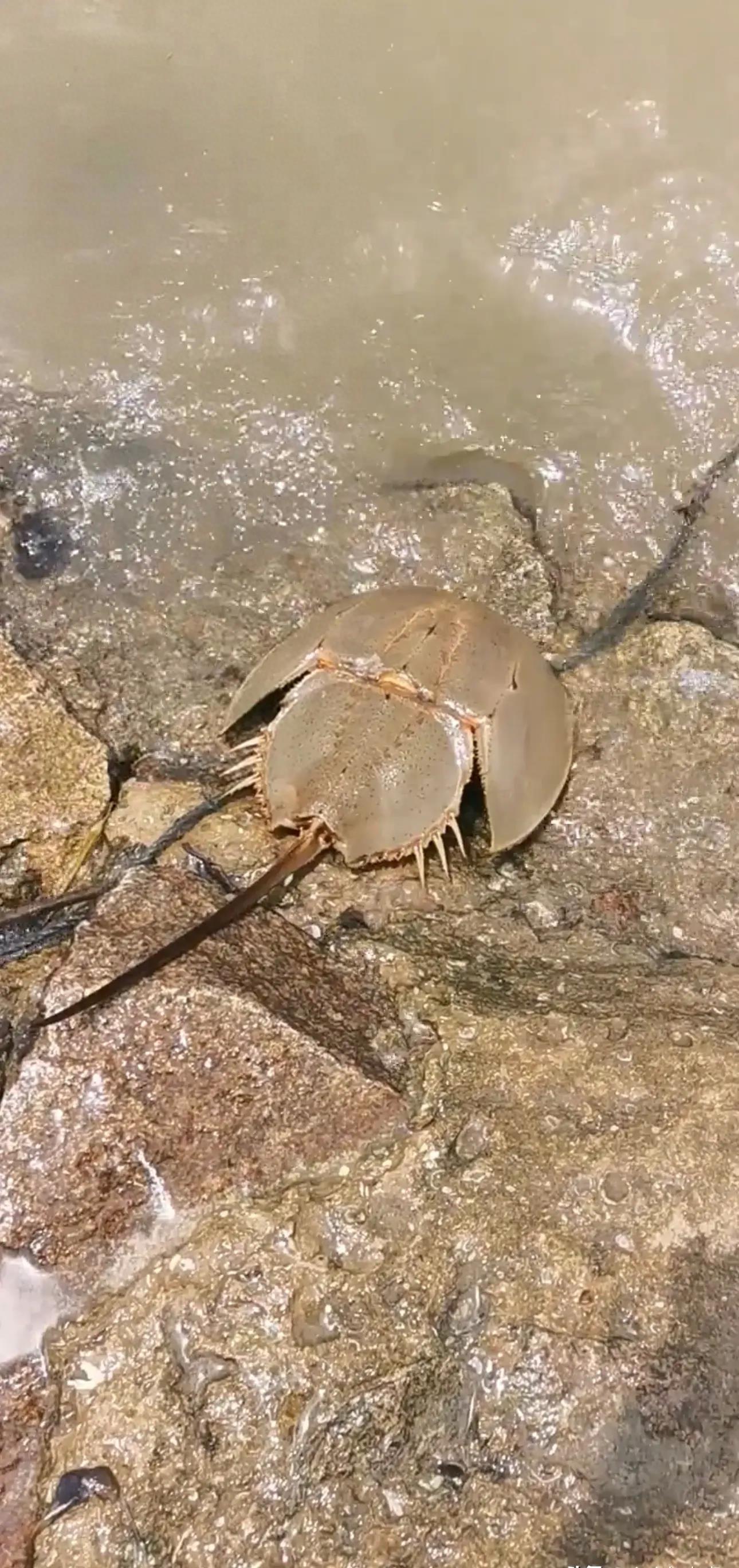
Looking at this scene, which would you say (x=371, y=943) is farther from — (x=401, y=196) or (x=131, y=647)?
(x=401, y=196)

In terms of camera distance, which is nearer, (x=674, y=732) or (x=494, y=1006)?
(x=494, y=1006)

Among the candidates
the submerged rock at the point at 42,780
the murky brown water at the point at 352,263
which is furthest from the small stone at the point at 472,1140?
the murky brown water at the point at 352,263

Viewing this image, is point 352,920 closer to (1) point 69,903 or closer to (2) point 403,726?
(2) point 403,726

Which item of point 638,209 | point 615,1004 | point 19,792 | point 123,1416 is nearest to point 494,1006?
point 615,1004

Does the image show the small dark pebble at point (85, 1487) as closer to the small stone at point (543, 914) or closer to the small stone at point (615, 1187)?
the small stone at point (615, 1187)

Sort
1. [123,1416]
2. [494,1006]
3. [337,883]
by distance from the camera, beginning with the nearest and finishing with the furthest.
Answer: [123,1416]
[494,1006]
[337,883]

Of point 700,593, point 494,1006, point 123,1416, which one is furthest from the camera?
point 700,593

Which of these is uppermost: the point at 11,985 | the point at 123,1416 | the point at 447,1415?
the point at 11,985
